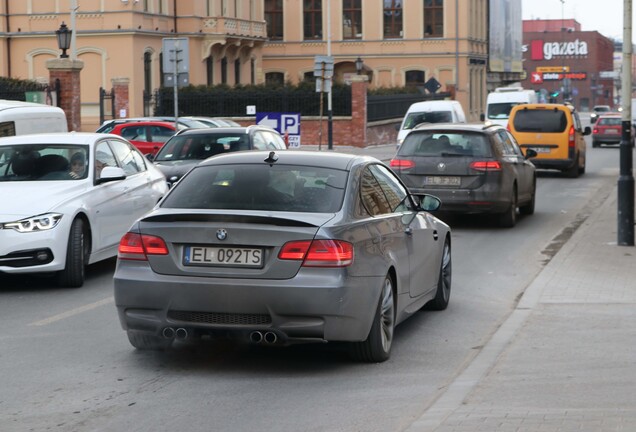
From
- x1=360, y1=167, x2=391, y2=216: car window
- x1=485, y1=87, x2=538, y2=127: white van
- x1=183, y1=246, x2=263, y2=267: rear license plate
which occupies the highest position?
x1=485, y1=87, x2=538, y2=127: white van

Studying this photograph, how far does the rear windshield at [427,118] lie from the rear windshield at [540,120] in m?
6.86

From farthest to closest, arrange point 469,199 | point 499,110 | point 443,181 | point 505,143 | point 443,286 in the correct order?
point 499,110, point 505,143, point 443,181, point 469,199, point 443,286

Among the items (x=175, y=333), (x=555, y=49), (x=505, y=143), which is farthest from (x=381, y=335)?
(x=555, y=49)

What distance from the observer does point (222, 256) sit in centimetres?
782

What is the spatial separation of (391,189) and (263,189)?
149 centimetres

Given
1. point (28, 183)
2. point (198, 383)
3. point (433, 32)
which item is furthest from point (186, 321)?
point (433, 32)

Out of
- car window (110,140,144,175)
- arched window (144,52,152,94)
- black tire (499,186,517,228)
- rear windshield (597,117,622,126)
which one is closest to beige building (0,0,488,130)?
arched window (144,52,152,94)

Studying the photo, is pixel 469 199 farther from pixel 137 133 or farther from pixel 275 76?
pixel 275 76

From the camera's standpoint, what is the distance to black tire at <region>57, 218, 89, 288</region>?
39.2ft

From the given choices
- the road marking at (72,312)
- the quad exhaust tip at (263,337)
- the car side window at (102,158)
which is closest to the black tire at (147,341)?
the quad exhaust tip at (263,337)

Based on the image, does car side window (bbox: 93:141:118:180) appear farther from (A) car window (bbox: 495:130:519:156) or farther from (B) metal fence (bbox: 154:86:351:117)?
(B) metal fence (bbox: 154:86:351:117)

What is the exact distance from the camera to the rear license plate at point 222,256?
7.77 meters

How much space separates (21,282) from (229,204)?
5.02 metres

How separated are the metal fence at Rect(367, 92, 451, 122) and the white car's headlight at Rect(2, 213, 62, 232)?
40.6 metres
